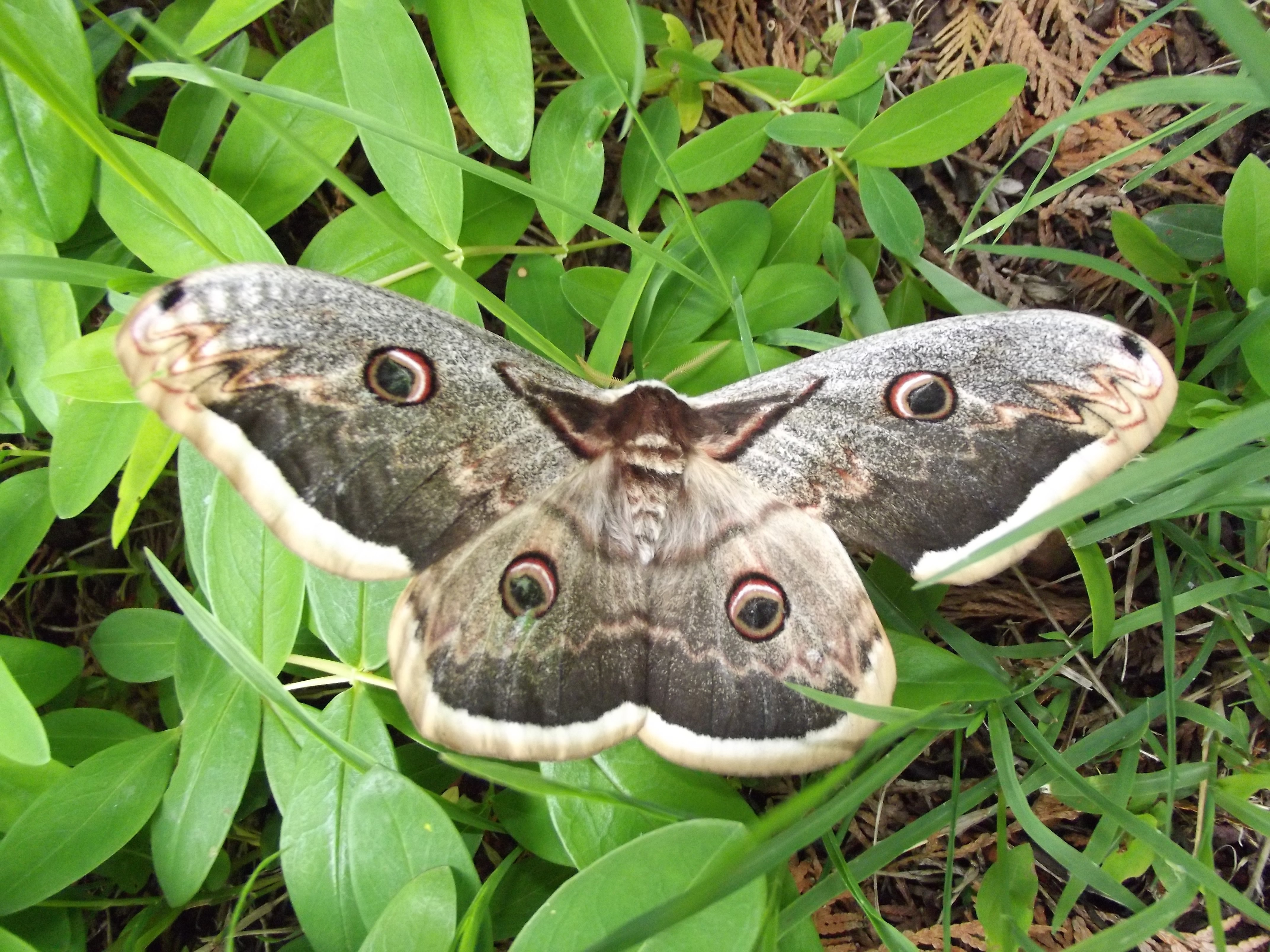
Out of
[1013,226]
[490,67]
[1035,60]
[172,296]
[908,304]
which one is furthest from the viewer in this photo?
[1013,226]

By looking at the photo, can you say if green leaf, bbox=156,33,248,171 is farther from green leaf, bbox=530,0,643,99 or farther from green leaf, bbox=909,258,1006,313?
green leaf, bbox=909,258,1006,313

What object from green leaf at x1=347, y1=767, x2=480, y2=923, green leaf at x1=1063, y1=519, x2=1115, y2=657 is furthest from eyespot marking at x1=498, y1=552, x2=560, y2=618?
green leaf at x1=1063, y1=519, x2=1115, y2=657

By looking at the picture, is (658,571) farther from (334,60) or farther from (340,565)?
(334,60)

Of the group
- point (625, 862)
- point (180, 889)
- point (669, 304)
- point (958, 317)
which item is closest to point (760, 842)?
point (625, 862)

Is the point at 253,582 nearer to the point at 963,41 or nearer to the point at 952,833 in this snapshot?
the point at 952,833

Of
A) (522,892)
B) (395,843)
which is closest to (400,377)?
(395,843)
